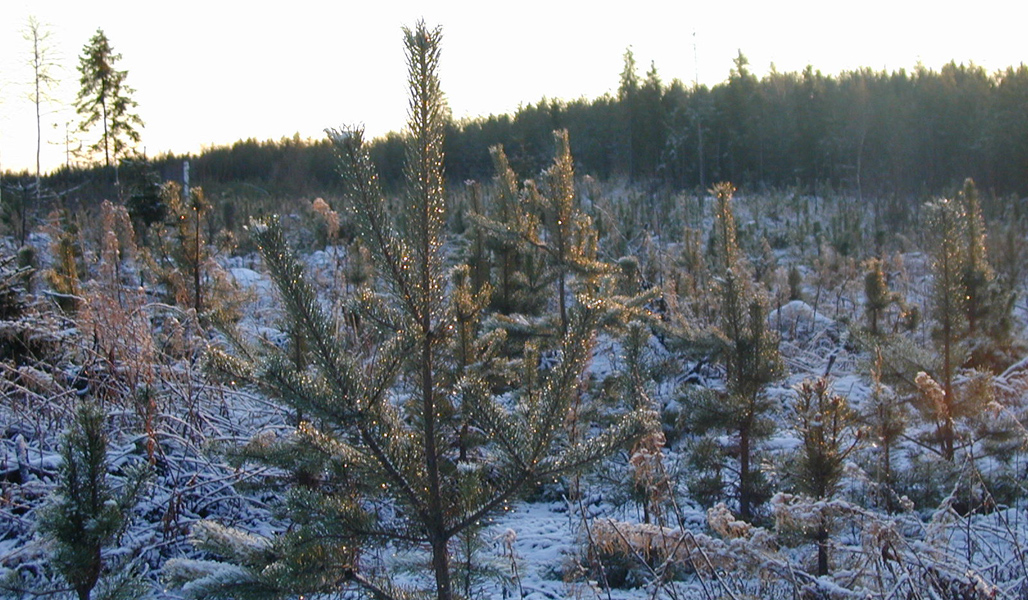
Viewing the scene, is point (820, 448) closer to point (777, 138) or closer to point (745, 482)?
point (745, 482)

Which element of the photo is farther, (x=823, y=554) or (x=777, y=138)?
(x=777, y=138)

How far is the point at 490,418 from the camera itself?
1562 millimetres

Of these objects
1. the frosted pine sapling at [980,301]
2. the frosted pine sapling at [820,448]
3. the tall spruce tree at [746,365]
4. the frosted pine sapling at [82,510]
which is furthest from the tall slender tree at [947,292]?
the frosted pine sapling at [82,510]

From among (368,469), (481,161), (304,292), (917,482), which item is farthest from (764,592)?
(481,161)

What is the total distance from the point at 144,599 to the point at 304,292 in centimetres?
232

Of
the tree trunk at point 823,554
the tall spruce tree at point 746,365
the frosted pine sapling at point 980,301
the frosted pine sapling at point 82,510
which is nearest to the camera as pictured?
the frosted pine sapling at point 82,510

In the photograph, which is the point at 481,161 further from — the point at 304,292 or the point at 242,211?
the point at 304,292

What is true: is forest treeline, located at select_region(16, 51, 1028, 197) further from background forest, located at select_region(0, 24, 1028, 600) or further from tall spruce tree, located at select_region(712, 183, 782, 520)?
tall spruce tree, located at select_region(712, 183, 782, 520)

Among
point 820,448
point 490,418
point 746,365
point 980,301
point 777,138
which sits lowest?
point 820,448

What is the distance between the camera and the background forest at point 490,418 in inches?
62.1

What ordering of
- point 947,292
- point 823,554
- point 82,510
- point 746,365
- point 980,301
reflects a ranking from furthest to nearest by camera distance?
point 980,301 → point 947,292 → point 746,365 → point 823,554 → point 82,510

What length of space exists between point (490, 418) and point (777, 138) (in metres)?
34.2

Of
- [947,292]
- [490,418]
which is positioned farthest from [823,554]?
[947,292]

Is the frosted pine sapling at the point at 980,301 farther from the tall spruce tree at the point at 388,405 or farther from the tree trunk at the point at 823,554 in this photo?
the tall spruce tree at the point at 388,405
